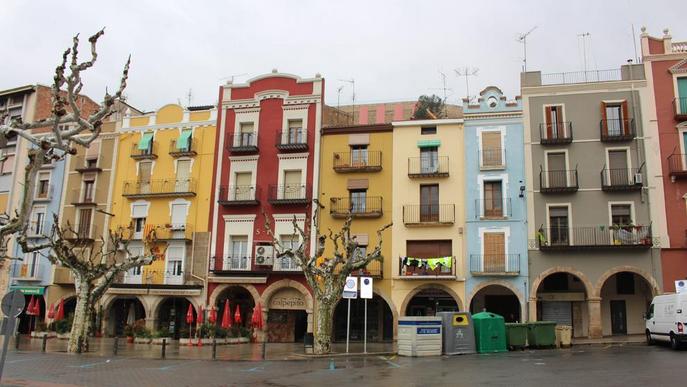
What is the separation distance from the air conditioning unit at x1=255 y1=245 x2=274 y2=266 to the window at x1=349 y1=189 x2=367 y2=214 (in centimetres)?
526

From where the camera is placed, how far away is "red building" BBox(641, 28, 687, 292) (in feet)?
96.1

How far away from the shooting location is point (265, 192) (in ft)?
116

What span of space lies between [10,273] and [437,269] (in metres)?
28.0

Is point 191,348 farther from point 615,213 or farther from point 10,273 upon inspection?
point 615,213

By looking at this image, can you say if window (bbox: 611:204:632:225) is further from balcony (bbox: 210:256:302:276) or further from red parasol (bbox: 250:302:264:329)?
red parasol (bbox: 250:302:264:329)

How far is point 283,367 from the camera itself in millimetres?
19547

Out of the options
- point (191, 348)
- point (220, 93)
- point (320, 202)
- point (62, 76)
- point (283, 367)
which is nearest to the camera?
point (62, 76)

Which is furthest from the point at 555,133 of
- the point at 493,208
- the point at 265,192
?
the point at 265,192

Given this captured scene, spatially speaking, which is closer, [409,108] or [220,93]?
[220,93]

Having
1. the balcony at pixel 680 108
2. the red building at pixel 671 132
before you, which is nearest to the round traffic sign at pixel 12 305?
the red building at pixel 671 132

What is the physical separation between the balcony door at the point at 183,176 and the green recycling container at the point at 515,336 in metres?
21.1

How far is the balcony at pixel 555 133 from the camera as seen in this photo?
31438mm

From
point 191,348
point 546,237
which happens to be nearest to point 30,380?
point 191,348

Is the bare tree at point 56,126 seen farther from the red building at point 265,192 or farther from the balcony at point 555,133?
the balcony at point 555,133
